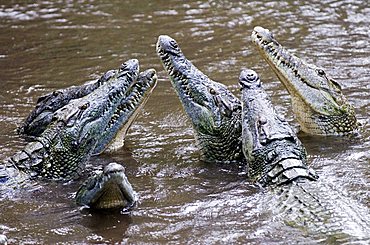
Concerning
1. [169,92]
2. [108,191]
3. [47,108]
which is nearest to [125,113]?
[47,108]

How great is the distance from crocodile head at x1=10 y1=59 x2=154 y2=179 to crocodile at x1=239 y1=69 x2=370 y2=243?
49.9 inches

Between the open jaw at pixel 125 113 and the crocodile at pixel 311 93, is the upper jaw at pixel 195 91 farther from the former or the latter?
the crocodile at pixel 311 93

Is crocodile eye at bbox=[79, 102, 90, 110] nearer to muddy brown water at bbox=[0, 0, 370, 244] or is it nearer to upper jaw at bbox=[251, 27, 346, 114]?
muddy brown water at bbox=[0, 0, 370, 244]

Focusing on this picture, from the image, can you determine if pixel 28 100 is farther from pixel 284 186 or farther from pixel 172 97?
pixel 284 186

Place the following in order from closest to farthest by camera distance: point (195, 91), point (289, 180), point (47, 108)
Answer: point (289, 180)
point (195, 91)
point (47, 108)

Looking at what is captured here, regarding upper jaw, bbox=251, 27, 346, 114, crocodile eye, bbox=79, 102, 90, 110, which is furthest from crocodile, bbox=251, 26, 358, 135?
crocodile eye, bbox=79, 102, 90, 110

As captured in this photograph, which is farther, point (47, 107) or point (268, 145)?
point (47, 107)

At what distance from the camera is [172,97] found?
940 cm

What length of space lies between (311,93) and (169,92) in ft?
6.83

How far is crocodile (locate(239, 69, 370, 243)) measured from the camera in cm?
573

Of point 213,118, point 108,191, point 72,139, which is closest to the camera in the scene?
point 108,191

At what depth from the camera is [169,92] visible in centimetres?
955

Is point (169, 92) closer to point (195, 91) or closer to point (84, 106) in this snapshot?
point (195, 91)

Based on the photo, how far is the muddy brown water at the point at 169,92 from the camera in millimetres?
6062
